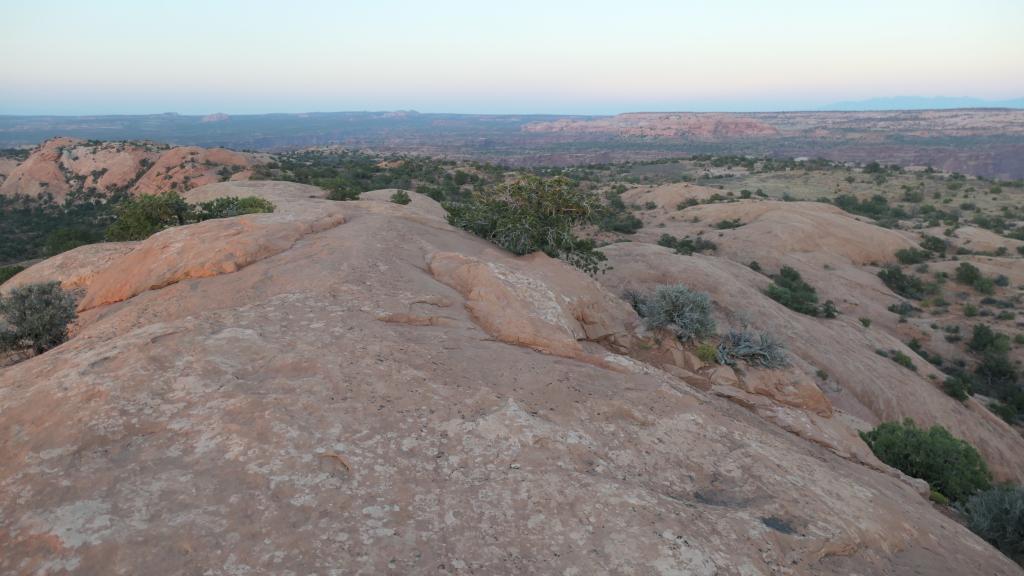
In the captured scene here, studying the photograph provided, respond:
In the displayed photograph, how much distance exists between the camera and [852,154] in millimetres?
87812

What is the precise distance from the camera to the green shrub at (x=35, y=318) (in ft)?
27.5

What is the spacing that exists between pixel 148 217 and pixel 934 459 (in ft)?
71.2

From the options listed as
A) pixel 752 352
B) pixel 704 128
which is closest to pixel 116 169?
pixel 752 352

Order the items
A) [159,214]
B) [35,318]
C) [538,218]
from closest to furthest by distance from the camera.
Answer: [35,318] < [538,218] < [159,214]

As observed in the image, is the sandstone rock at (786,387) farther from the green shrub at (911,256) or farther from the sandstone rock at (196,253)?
the green shrub at (911,256)

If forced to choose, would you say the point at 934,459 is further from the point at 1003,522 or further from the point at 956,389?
the point at 956,389

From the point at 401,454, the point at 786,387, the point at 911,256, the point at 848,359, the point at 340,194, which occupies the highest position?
the point at 340,194

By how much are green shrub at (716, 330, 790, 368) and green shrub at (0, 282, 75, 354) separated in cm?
1180

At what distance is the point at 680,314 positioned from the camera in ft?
34.3

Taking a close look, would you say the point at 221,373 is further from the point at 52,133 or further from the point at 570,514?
the point at 52,133

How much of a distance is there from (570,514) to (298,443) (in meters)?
2.46

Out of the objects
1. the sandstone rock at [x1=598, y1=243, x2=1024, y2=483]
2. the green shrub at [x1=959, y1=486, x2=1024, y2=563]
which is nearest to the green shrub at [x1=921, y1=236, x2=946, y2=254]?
the sandstone rock at [x1=598, y1=243, x2=1024, y2=483]

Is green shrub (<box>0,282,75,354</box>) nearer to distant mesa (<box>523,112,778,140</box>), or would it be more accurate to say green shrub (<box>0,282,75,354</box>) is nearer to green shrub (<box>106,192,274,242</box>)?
green shrub (<box>106,192,274,242</box>)

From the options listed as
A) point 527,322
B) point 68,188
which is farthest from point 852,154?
point 68,188
